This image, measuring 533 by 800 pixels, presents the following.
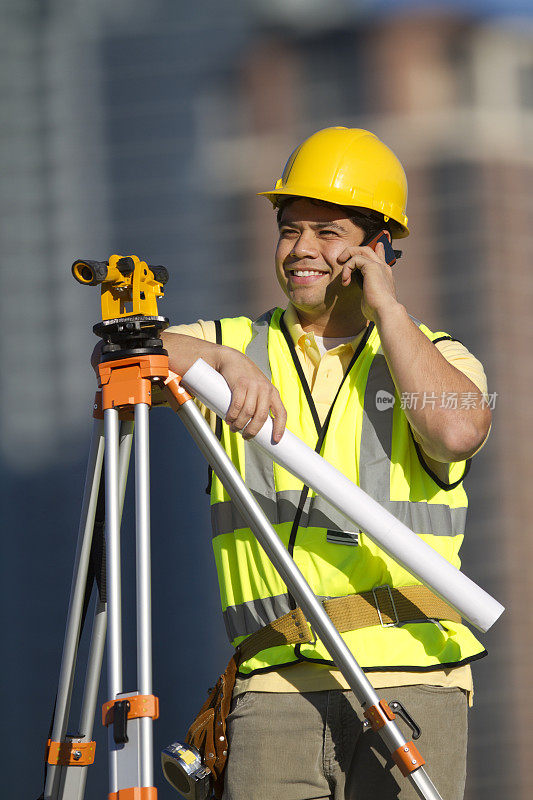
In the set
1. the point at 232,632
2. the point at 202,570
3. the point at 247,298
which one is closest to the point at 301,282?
the point at 232,632

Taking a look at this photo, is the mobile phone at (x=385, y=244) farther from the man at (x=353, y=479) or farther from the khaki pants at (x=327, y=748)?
the khaki pants at (x=327, y=748)

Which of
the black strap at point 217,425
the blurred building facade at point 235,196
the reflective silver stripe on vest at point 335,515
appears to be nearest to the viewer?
the reflective silver stripe on vest at point 335,515

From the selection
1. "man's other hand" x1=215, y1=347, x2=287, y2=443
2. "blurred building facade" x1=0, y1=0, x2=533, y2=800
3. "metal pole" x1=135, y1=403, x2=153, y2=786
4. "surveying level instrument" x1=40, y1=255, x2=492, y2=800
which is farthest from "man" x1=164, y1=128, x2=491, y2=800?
"blurred building facade" x1=0, y1=0, x2=533, y2=800

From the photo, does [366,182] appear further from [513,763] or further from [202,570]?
[513,763]

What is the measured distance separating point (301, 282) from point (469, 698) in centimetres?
110

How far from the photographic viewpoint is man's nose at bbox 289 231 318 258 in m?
2.55

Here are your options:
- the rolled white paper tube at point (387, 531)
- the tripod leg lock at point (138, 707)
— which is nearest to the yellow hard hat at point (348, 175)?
the rolled white paper tube at point (387, 531)

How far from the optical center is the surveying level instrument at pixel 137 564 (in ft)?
6.19

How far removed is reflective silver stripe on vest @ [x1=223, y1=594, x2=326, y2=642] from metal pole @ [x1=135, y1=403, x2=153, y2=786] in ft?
1.42

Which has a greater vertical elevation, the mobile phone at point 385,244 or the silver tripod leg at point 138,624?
the mobile phone at point 385,244

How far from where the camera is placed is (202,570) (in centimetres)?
384

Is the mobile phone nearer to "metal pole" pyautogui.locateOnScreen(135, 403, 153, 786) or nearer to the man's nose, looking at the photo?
the man's nose

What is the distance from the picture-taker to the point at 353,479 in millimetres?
2398

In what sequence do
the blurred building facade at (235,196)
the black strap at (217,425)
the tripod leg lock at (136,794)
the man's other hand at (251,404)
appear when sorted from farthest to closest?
the blurred building facade at (235,196)
the black strap at (217,425)
the man's other hand at (251,404)
the tripod leg lock at (136,794)
